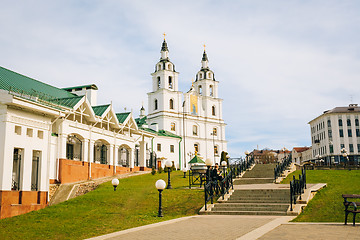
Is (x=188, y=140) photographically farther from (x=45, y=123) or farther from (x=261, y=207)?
(x=261, y=207)

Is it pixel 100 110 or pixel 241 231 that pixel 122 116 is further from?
pixel 241 231

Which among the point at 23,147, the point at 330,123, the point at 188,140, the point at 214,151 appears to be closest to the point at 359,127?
the point at 330,123

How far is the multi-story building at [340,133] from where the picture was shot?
79.6 meters

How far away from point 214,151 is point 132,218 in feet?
197

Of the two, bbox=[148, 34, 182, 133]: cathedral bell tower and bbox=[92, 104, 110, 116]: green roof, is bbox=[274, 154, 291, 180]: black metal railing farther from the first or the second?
bbox=[148, 34, 182, 133]: cathedral bell tower

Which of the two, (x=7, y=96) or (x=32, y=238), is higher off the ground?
(x=7, y=96)

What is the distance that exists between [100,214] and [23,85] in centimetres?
1294

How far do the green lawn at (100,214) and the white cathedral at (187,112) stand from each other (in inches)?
1767

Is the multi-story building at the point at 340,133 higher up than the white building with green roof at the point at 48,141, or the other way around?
the multi-story building at the point at 340,133

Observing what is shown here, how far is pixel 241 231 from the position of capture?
11.3 m

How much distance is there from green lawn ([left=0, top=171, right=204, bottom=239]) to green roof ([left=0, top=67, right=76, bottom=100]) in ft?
24.6

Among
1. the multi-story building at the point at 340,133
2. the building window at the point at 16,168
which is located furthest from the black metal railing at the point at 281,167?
the multi-story building at the point at 340,133

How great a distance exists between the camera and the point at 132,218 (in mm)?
15711

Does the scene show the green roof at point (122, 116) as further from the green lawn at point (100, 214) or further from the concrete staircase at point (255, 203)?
the concrete staircase at point (255, 203)
